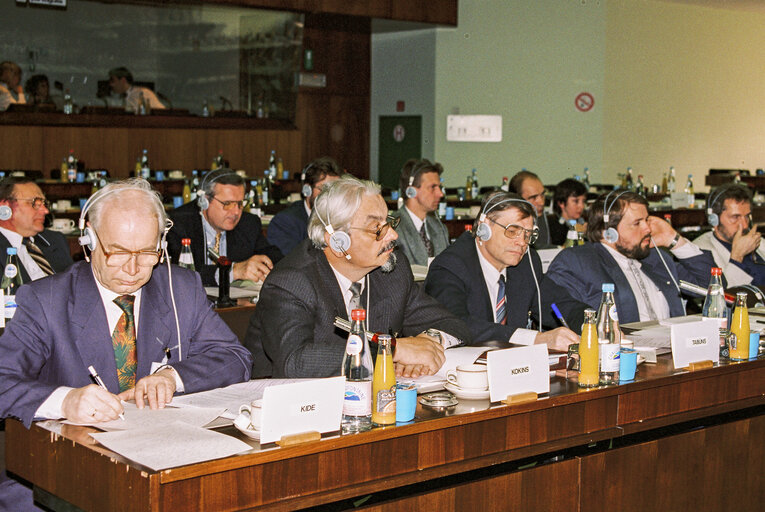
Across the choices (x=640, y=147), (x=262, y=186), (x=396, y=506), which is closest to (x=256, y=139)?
(x=262, y=186)

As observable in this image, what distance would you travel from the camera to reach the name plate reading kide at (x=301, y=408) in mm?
1796

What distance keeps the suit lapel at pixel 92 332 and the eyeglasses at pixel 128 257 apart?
0.29 ft

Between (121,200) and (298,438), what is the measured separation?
2.57 feet

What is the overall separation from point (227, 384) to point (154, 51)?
1138 cm

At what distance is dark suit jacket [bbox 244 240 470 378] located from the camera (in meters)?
2.43

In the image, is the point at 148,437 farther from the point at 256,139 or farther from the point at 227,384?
the point at 256,139

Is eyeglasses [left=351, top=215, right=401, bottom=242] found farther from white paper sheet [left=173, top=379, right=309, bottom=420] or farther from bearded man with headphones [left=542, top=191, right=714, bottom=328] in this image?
bearded man with headphones [left=542, top=191, right=714, bottom=328]

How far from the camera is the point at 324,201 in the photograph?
104 inches

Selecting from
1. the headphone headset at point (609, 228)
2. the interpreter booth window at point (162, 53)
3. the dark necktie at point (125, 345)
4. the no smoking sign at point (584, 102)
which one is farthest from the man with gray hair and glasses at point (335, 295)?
Answer: the no smoking sign at point (584, 102)

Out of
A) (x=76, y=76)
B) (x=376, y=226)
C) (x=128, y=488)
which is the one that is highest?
(x=76, y=76)

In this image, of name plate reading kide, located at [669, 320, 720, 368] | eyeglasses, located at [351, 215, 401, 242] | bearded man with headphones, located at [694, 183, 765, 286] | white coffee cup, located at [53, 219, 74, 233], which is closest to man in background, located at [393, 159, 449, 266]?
bearded man with headphones, located at [694, 183, 765, 286]

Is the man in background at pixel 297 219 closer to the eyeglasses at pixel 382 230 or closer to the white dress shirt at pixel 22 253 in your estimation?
the white dress shirt at pixel 22 253

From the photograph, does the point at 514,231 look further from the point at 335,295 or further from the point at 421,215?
the point at 421,215

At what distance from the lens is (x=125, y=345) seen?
2.26m
